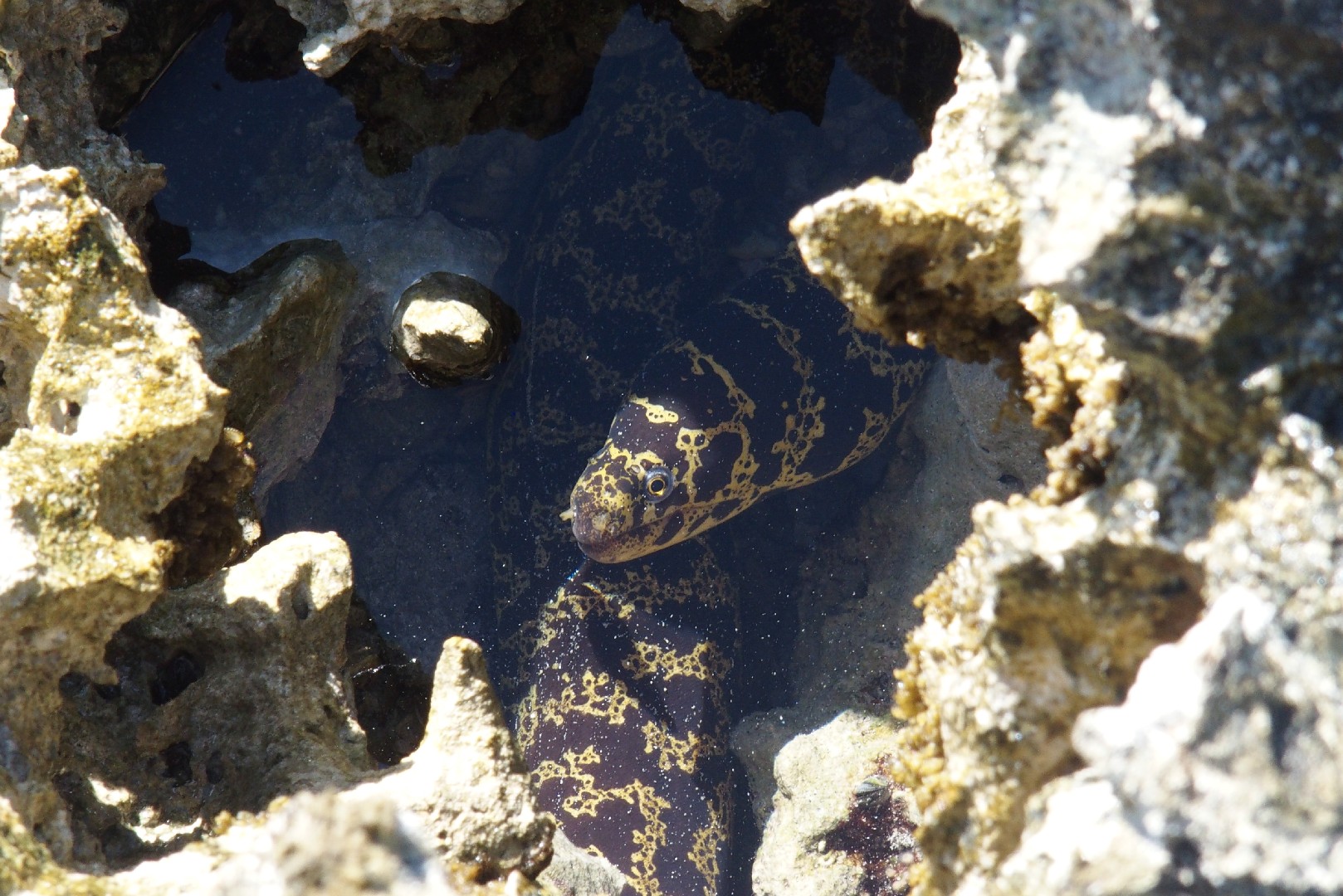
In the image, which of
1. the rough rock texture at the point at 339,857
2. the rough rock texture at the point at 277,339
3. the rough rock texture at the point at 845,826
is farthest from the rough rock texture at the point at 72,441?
the rough rock texture at the point at 845,826

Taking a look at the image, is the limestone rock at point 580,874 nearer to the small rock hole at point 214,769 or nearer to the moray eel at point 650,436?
the moray eel at point 650,436

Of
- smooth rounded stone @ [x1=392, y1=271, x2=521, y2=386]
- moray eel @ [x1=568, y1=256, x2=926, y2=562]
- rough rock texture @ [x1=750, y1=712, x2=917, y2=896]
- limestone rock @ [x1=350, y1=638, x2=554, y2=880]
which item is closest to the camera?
limestone rock @ [x1=350, y1=638, x2=554, y2=880]

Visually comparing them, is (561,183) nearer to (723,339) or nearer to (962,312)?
(723,339)

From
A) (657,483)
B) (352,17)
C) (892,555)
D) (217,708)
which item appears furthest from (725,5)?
(217,708)

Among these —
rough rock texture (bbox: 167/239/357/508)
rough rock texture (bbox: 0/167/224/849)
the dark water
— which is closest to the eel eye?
the dark water

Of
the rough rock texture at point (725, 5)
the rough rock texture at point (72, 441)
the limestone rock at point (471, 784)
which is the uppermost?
the rough rock texture at point (725, 5)

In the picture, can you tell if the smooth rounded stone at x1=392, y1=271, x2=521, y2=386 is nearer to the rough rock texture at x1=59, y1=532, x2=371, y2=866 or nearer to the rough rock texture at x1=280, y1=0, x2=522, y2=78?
the rough rock texture at x1=280, y1=0, x2=522, y2=78

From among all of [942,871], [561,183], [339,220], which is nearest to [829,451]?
[561,183]

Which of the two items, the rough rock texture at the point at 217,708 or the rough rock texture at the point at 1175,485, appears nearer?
the rough rock texture at the point at 1175,485
